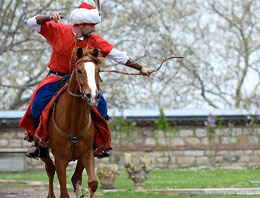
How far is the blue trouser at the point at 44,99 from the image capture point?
745cm

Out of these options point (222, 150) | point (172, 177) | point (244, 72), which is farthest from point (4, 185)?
point (244, 72)

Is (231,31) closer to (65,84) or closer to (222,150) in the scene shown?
(222,150)

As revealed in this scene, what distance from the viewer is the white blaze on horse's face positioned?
20.0 ft

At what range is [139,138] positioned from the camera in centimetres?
2014

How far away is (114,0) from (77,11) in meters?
11.8

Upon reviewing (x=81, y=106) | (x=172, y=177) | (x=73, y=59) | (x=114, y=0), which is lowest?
(x=172, y=177)

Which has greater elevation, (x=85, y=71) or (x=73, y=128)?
(x=85, y=71)

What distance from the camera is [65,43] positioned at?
286 inches

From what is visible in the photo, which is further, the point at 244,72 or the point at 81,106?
the point at 244,72

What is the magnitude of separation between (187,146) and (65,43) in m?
13.1

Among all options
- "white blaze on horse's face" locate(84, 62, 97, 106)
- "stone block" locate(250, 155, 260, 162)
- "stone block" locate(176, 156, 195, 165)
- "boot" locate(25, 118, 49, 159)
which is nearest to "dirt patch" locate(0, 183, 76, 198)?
"boot" locate(25, 118, 49, 159)

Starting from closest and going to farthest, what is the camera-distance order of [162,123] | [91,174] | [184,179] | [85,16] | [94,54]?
[94,54], [91,174], [85,16], [184,179], [162,123]

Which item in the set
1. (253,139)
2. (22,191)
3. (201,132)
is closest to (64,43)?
(22,191)

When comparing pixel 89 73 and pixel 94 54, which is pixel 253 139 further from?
pixel 89 73
